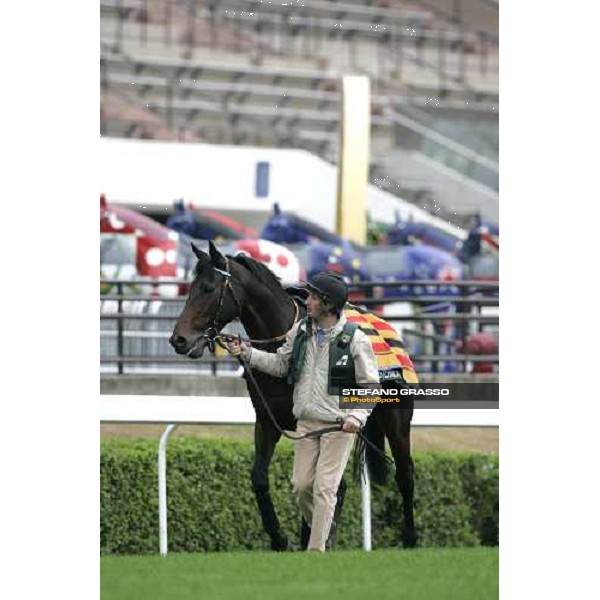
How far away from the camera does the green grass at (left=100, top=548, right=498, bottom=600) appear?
4938 mm

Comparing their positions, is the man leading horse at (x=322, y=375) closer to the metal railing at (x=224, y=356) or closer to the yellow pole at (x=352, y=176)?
the metal railing at (x=224, y=356)

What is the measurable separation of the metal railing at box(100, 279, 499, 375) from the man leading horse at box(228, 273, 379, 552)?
10.1 feet

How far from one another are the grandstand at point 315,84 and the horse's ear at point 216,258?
10.6 meters

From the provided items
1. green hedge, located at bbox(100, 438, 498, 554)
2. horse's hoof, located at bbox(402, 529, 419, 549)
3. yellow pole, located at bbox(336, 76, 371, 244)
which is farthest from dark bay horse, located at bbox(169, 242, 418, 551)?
yellow pole, located at bbox(336, 76, 371, 244)

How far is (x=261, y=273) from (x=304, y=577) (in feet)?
5.09

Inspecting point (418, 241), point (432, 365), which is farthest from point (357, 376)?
point (418, 241)

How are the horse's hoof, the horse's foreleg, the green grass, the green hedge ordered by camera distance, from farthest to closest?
the green hedge
the horse's hoof
the horse's foreleg
the green grass

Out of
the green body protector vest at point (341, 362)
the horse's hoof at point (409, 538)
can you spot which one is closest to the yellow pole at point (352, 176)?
the horse's hoof at point (409, 538)

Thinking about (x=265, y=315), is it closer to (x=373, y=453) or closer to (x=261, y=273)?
(x=261, y=273)

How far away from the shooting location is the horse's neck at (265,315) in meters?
6.26

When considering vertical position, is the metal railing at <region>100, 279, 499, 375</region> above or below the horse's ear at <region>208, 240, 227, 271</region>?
below

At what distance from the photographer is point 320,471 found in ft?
20.2

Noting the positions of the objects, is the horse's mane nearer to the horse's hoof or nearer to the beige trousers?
the beige trousers
